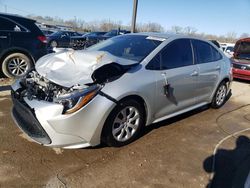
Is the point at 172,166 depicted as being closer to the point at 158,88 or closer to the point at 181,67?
the point at 158,88

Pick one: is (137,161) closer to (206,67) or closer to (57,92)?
(57,92)

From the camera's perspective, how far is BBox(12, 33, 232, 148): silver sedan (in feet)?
10.6

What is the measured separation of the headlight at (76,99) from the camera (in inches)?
124

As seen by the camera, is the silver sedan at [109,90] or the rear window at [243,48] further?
the rear window at [243,48]

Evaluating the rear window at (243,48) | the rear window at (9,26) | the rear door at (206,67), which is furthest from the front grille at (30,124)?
the rear window at (243,48)

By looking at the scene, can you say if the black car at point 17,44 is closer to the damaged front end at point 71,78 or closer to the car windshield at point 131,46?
the car windshield at point 131,46

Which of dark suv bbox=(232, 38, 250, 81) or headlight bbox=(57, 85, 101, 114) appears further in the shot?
dark suv bbox=(232, 38, 250, 81)

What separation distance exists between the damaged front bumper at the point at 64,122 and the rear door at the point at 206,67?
90.8 inches

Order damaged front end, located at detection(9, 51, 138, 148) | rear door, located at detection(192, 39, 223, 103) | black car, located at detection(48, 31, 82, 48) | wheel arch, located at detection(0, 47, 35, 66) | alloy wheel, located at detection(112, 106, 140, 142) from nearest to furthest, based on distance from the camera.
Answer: damaged front end, located at detection(9, 51, 138, 148) < alloy wheel, located at detection(112, 106, 140, 142) < rear door, located at detection(192, 39, 223, 103) < wheel arch, located at detection(0, 47, 35, 66) < black car, located at detection(48, 31, 82, 48)

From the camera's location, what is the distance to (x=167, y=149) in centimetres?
394

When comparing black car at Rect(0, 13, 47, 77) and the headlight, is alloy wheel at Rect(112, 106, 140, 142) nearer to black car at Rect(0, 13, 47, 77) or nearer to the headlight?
the headlight

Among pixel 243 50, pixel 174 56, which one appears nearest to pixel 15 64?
pixel 174 56

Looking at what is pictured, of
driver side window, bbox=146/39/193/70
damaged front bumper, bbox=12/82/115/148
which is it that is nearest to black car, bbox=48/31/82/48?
driver side window, bbox=146/39/193/70

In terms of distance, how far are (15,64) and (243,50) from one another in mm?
8682
